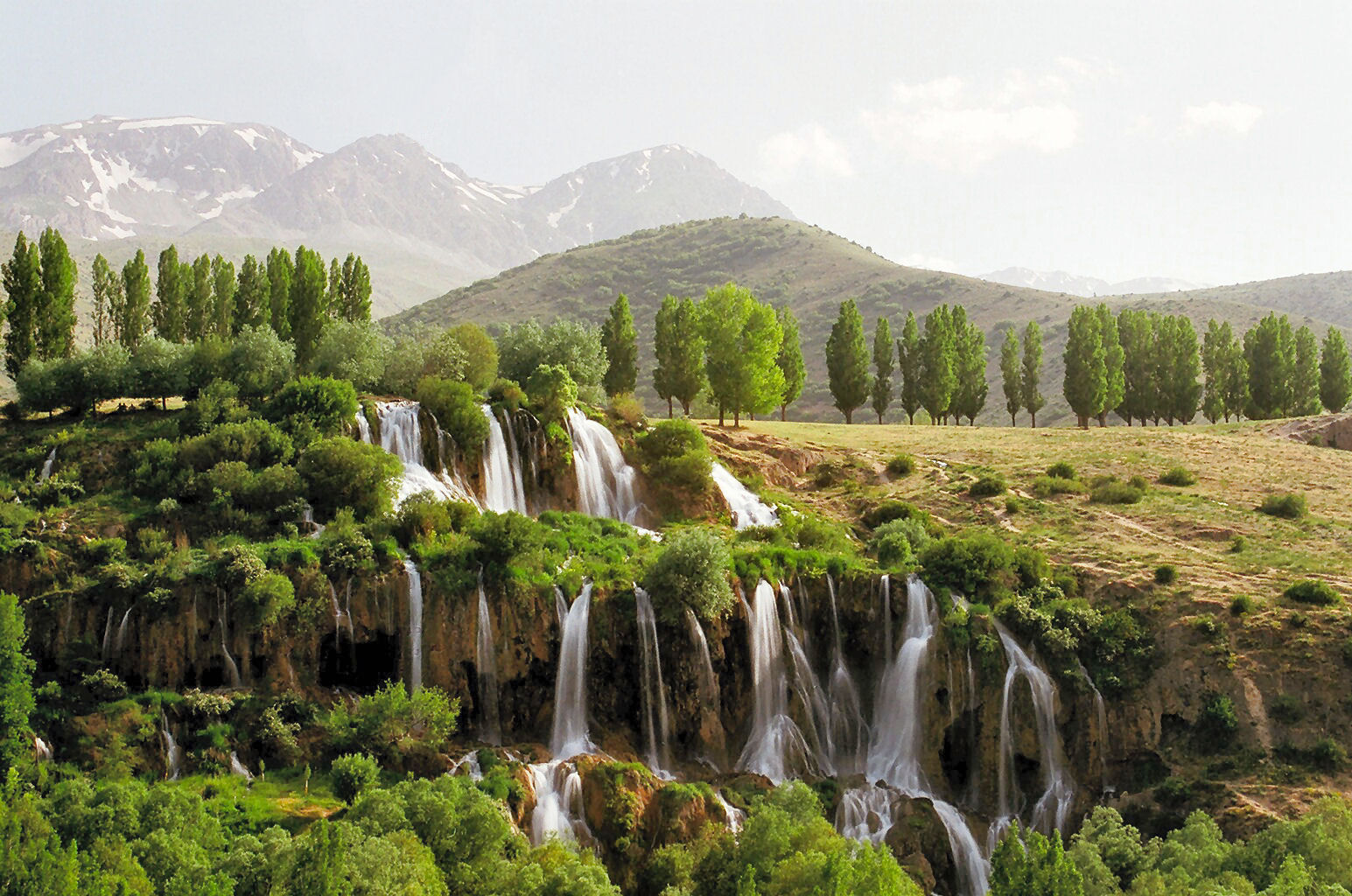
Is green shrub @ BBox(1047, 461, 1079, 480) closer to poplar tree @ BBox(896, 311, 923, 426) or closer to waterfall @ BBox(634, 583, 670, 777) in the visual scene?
poplar tree @ BBox(896, 311, 923, 426)

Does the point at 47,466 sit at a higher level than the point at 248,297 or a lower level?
lower

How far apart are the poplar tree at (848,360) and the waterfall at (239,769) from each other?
60867 mm

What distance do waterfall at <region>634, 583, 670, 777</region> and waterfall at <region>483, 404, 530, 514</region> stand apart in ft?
38.5

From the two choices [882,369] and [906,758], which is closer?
[906,758]

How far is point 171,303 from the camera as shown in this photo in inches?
2721

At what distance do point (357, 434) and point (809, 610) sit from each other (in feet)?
73.5

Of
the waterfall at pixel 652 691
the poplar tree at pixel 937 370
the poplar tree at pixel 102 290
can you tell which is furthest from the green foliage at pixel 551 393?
the poplar tree at pixel 937 370

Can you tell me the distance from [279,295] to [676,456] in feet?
93.0

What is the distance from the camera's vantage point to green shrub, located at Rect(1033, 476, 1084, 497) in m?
61.8

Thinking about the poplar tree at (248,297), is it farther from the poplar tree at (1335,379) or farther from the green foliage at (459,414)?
the poplar tree at (1335,379)

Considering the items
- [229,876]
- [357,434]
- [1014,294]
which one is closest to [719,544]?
[357,434]

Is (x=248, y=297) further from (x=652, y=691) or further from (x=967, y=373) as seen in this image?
(x=967, y=373)

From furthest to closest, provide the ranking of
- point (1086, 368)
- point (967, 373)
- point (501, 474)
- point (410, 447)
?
point (967, 373)
point (1086, 368)
point (501, 474)
point (410, 447)

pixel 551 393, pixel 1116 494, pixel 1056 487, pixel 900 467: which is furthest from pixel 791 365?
pixel 551 393
